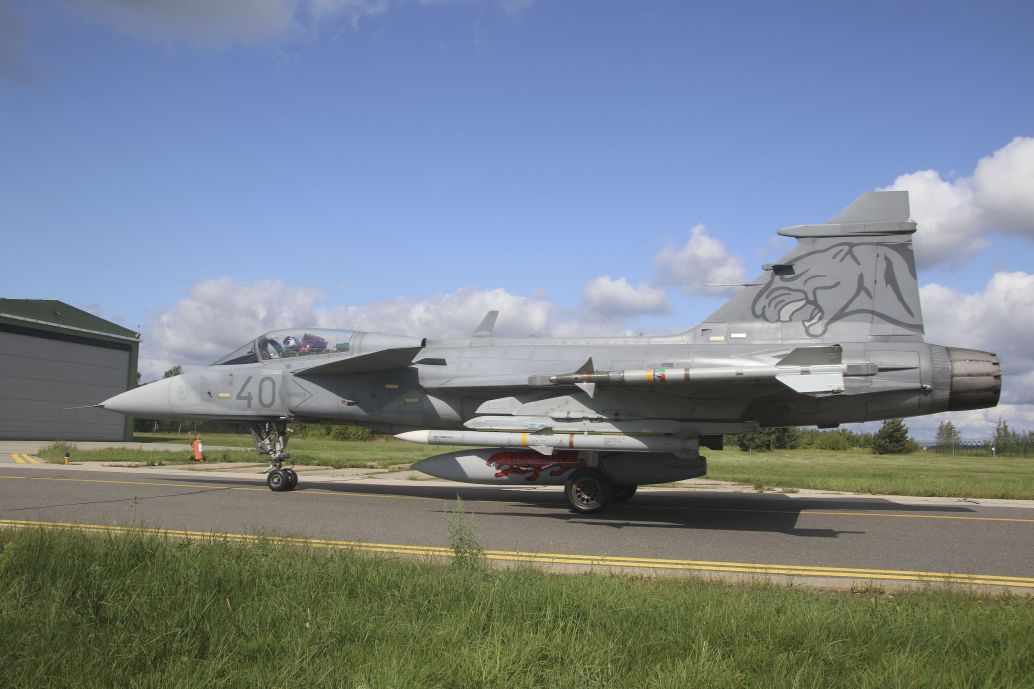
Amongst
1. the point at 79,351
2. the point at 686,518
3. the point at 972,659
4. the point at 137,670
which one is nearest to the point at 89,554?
the point at 137,670

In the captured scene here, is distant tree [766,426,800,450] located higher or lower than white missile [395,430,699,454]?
lower

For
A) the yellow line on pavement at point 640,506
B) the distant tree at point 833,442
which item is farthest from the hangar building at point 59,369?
the distant tree at point 833,442

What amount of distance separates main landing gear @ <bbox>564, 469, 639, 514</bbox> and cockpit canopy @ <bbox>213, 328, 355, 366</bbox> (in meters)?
5.62

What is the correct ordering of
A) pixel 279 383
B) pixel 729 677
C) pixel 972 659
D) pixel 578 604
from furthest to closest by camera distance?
pixel 279 383 → pixel 578 604 → pixel 972 659 → pixel 729 677

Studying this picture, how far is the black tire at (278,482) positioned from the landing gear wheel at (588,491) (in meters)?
6.07

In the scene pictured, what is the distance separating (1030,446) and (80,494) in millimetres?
58493

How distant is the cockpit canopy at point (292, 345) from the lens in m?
14.4

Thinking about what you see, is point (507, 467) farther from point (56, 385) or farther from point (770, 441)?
point (770, 441)

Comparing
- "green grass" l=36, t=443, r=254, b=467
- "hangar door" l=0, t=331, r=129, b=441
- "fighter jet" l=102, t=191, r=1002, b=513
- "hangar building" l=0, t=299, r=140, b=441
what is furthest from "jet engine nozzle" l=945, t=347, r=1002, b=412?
"hangar building" l=0, t=299, r=140, b=441

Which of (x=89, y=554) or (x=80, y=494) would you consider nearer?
(x=89, y=554)

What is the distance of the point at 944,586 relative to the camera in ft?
20.6

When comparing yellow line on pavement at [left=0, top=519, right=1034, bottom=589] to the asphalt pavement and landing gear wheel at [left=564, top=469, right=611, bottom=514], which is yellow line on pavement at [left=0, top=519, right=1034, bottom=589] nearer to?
the asphalt pavement

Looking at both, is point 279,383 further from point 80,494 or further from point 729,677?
point 729,677

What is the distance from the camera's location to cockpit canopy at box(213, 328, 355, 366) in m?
14.4
